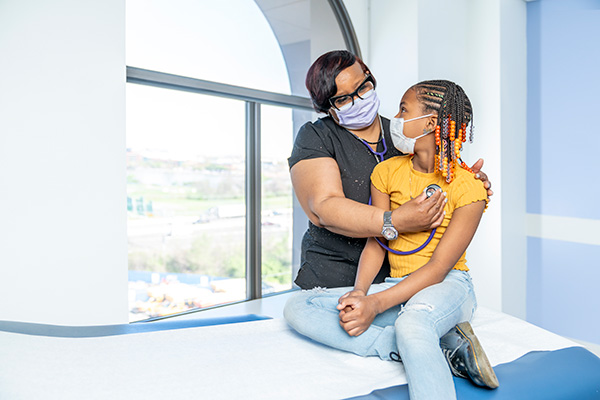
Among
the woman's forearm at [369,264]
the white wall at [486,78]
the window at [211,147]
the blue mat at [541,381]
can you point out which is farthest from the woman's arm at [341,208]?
the white wall at [486,78]

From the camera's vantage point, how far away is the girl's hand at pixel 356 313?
51.9 inches

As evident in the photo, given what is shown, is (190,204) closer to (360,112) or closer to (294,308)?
(360,112)

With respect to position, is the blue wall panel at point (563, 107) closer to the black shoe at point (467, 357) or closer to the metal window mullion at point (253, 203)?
the metal window mullion at point (253, 203)

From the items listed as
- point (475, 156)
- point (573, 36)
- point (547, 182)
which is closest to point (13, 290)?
point (475, 156)

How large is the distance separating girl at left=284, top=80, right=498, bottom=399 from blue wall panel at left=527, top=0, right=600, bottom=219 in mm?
1968

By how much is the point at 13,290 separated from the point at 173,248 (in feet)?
3.77

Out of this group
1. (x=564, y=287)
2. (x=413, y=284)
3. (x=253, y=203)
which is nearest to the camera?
(x=413, y=284)

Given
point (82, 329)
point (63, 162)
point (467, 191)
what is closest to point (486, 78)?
point (467, 191)

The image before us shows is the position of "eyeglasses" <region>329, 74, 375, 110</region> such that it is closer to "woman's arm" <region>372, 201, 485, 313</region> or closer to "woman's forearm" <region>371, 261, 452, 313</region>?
"woman's arm" <region>372, 201, 485, 313</region>

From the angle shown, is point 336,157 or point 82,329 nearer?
point 82,329

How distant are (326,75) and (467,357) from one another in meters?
1.09

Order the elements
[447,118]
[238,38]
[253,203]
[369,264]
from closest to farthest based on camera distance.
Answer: [447,118]
[369,264]
[238,38]
[253,203]

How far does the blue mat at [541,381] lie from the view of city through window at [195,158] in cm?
197

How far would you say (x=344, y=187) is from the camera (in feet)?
5.91
